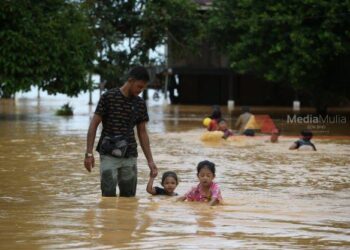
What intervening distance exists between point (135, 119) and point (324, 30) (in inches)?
792

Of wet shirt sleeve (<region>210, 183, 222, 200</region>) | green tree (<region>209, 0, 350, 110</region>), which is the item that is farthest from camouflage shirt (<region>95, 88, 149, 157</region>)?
green tree (<region>209, 0, 350, 110</region>)

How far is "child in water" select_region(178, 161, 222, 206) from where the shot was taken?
9625 millimetres

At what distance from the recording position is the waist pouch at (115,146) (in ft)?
29.6

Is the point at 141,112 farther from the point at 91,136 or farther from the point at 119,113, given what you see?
the point at 91,136

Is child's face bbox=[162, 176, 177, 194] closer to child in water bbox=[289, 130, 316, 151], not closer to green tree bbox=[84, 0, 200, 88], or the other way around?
child in water bbox=[289, 130, 316, 151]

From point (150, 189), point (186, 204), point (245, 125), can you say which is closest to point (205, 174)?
point (186, 204)

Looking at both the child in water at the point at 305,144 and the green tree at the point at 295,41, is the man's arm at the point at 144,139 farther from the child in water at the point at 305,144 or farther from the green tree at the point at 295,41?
the green tree at the point at 295,41

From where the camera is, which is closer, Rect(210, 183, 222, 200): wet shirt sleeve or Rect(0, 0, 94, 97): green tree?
Rect(210, 183, 222, 200): wet shirt sleeve

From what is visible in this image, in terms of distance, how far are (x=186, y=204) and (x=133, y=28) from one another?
33342 millimetres

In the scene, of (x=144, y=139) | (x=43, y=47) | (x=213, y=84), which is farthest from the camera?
(x=213, y=84)

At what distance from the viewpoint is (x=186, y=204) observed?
959 cm

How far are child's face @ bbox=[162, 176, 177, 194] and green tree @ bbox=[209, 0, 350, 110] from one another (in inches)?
710

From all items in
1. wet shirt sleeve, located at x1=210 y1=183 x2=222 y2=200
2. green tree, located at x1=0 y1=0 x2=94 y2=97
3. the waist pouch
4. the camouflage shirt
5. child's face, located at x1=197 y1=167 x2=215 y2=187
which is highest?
green tree, located at x1=0 y1=0 x2=94 y2=97

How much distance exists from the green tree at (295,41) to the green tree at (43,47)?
593 centimetres
